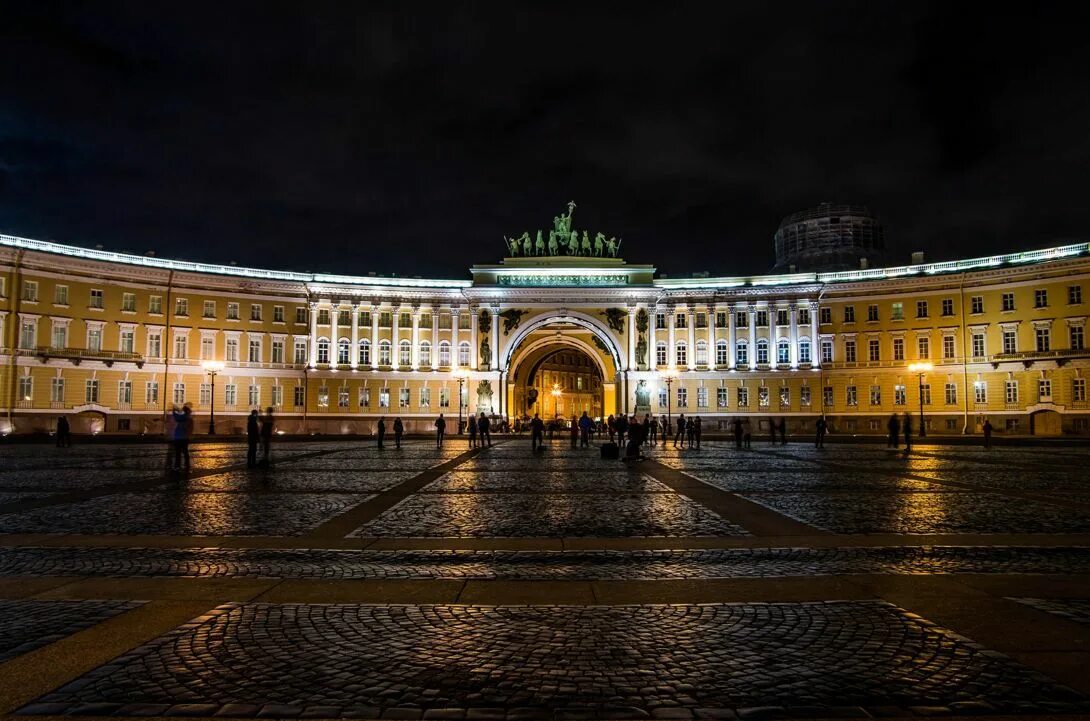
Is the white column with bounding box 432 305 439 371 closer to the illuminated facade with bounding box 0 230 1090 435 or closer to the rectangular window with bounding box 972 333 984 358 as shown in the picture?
the illuminated facade with bounding box 0 230 1090 435

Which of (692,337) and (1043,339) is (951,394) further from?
(692,337)

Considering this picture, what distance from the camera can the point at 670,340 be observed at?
74500mm

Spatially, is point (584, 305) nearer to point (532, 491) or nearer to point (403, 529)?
point (532, 491)

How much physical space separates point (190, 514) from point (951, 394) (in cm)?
6511

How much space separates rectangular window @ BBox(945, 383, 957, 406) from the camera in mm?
64750

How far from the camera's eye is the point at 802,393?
71500 mm

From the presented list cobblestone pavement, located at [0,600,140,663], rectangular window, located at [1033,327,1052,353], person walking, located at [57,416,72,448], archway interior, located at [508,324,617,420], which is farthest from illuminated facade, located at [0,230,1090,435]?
cobblestone pavement, located at [0,600,140,663]

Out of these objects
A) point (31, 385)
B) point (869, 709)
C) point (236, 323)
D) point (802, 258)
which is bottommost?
point (869, 709)

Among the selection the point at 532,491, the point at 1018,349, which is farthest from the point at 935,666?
the point at 1018,349

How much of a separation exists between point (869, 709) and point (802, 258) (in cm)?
8806

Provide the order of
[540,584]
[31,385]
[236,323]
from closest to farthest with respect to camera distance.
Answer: [540,584]
[31,385]
[236,323]

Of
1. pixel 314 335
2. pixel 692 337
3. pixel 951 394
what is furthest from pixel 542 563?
pixel 692 337

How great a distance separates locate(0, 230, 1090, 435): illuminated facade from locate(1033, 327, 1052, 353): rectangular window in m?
0.09

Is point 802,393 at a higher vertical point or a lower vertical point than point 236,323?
lower
